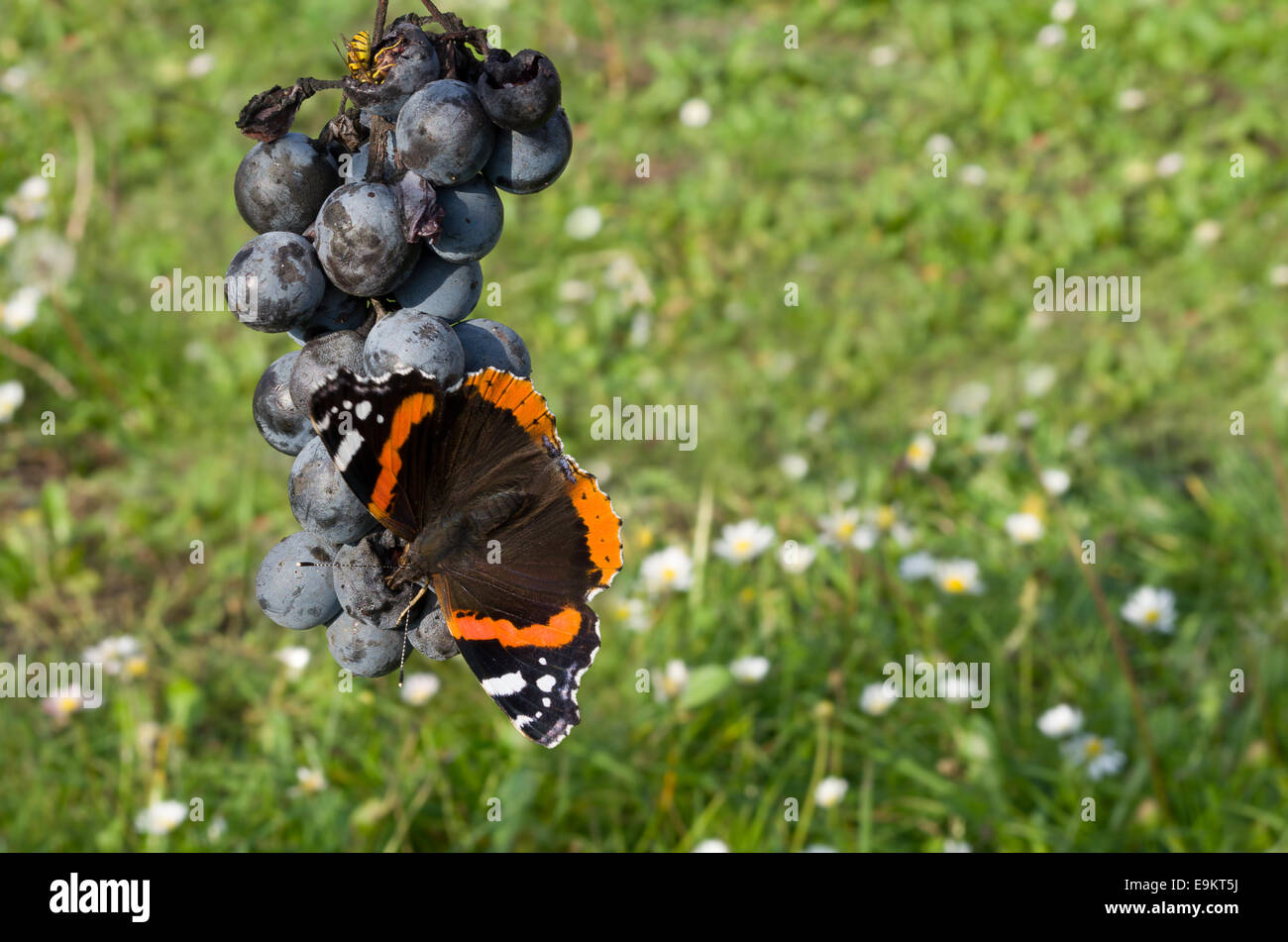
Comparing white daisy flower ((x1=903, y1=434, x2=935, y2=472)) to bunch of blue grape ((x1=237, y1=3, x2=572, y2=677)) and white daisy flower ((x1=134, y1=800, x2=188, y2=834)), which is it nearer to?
white daisy flower ((x1=134, y1=800, x2=188, y2=834))

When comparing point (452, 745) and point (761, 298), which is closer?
point (452, 745)

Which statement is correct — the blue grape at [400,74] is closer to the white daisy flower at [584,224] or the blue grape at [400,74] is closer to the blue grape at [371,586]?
the blue grape at [371,586]

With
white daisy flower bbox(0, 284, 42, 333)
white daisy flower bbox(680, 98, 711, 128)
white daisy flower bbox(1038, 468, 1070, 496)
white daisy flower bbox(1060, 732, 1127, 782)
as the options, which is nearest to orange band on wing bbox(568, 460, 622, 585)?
white daisy flower bbox(1060, 732, 1127, 782)

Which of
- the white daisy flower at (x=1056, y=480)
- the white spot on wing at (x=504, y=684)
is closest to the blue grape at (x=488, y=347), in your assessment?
the white spot on wing at (x=504, y=684)

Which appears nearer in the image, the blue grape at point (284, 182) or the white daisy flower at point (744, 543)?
the blue grape at point (284, 182)

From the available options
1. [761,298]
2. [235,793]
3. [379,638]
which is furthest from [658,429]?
[379,638]

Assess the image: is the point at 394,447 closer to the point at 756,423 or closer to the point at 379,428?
the point at 379,428
